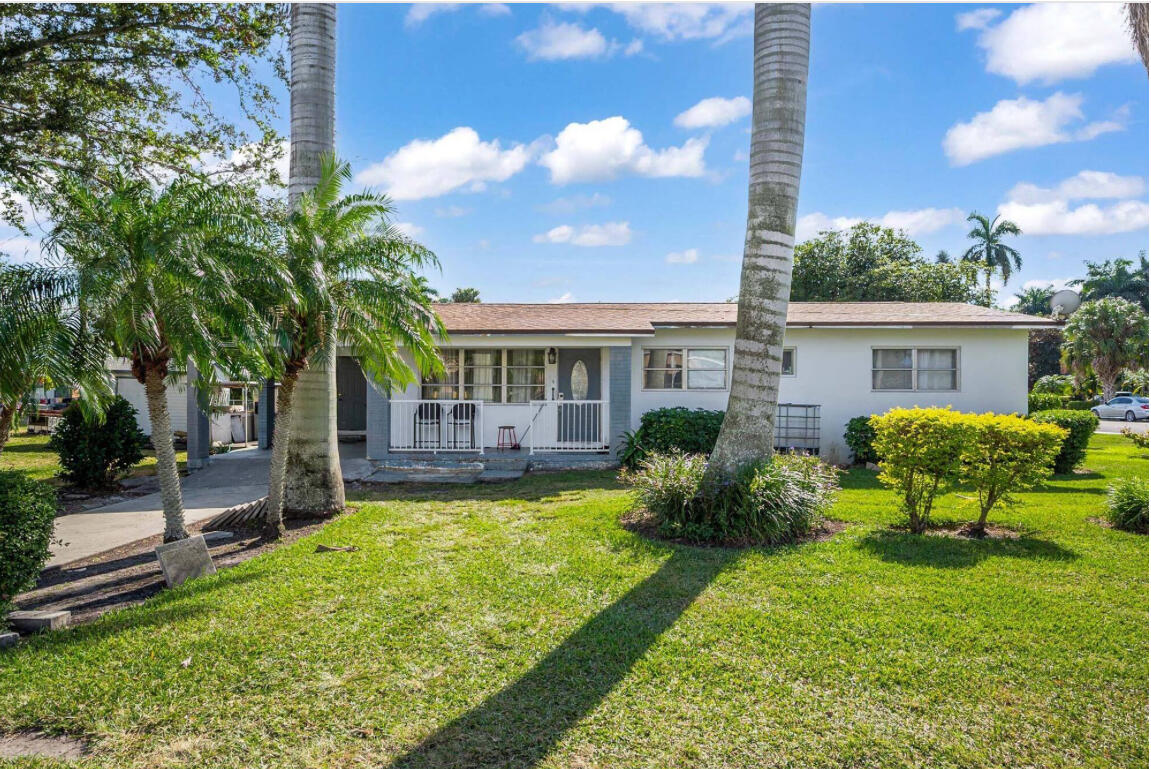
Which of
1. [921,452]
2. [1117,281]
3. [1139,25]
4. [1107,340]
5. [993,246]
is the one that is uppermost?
[993,246]

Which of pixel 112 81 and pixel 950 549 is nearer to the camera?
pixel 950 549

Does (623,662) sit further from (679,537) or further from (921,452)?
(921,452)

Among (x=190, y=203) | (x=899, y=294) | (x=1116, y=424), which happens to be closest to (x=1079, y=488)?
(x=190, y=203)

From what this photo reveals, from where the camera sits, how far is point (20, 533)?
14.9 ft

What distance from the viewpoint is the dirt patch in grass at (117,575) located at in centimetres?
538

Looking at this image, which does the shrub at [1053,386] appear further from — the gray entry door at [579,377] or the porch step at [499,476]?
the porch step at [499,476]

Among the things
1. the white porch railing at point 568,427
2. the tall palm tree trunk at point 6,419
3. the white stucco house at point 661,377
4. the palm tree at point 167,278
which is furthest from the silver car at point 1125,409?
the tall palm tree trunk at point 6,419

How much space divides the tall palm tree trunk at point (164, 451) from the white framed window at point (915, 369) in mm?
13604

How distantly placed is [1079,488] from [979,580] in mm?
6551

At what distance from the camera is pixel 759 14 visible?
7652mm

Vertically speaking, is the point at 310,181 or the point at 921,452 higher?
the point at 310,181

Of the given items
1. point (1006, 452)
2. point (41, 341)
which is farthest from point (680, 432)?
point (41, 341)

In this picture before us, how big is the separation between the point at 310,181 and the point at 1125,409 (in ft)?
119

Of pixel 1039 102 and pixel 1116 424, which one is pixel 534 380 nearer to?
pixel 1039 102
